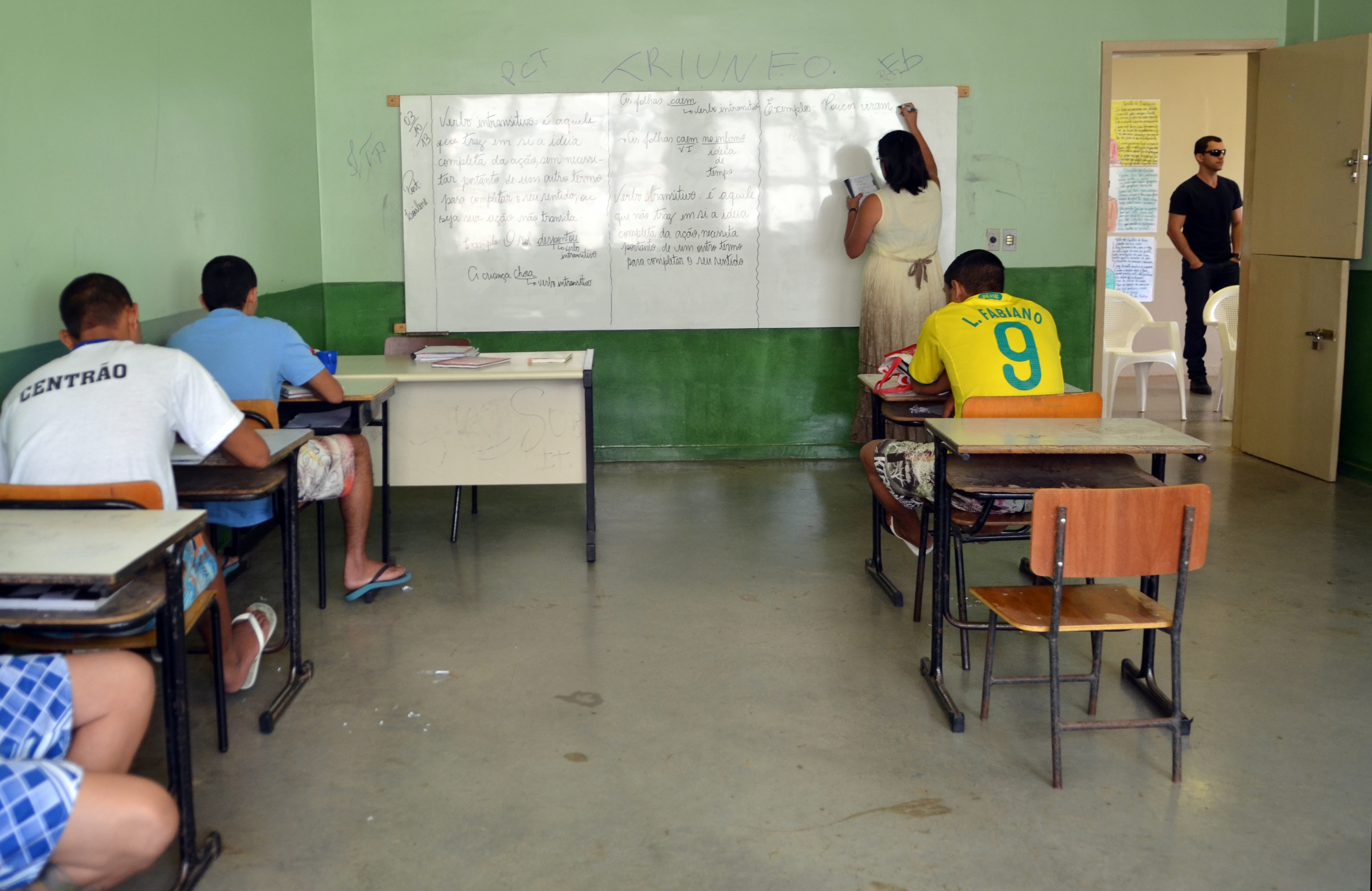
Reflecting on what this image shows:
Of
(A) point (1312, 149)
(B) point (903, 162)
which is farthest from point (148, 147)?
(A) point (1312, 149)

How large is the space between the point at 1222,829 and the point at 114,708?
2.06 meters

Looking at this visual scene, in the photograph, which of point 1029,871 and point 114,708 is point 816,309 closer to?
point 1029,871

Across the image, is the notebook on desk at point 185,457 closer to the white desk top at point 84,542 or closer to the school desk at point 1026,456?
the white desk top at point 84,542

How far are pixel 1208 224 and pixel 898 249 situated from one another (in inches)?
122

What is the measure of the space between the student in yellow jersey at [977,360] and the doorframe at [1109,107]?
266cm

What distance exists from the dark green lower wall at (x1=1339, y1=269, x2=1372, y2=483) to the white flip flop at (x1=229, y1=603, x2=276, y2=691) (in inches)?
188

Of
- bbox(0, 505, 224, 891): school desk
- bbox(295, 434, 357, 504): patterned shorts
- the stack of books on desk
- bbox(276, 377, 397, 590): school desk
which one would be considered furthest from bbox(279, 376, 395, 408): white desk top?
bbox(0, 505, 224, 891): school desk

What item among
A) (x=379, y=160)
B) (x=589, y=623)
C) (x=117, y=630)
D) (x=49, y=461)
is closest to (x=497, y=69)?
(x=379, y=160)

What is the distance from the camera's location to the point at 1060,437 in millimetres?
2766

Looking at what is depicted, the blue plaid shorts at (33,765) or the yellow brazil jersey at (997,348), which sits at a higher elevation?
the yellow brazil jersey at (997,348)

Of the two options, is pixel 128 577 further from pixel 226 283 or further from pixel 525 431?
pixel 525 431

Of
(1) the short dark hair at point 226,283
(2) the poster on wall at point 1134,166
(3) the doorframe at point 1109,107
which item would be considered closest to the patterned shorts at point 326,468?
(1) the short dark hair at point 226,283

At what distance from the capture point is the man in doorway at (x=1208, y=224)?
7.35 metres

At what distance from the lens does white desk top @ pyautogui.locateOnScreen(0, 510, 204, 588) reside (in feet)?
5.86
